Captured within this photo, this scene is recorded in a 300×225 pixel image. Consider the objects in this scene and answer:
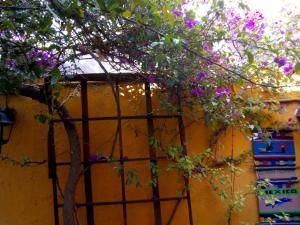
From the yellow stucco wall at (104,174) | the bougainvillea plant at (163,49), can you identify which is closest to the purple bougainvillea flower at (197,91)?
the bougainvillea plant at (163,49)

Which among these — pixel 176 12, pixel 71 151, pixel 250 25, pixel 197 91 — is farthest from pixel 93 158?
pixel 250 25

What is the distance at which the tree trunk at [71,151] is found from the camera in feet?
11.3

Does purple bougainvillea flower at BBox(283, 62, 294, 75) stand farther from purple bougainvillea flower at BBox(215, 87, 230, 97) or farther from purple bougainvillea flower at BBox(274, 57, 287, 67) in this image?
purple bougainvillea flower at BBox(215, 87, 230, 97)

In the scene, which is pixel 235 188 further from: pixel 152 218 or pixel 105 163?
pixel 105 163

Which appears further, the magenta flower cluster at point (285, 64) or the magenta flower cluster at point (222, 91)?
the magenta flower cluster at point (222, 91)

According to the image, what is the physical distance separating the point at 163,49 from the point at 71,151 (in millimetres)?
1354

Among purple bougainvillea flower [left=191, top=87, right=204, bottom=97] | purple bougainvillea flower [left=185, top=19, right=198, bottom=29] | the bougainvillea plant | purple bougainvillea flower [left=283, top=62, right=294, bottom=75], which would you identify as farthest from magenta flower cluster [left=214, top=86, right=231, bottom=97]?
purple bougainvillea flower [left=185, top=19, right=198, bottom=29]

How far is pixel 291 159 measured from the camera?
13.1 ft

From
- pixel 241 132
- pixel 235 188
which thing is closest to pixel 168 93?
pixel 241 132

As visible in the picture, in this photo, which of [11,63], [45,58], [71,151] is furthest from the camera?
[71,151]

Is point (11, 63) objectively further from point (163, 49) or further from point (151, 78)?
point (163, 49)

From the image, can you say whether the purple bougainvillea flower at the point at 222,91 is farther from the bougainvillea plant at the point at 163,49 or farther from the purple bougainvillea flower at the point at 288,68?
the purple bougainvillea flower at the point at 288,68

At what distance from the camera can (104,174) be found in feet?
12.8

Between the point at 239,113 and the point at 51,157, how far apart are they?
1.68 m
